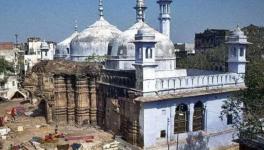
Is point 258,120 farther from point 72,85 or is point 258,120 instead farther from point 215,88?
point 72,85

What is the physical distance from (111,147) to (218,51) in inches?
997

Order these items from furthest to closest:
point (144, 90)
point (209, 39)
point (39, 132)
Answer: point (209, 39) → point (39, 132) → point (144, 90)

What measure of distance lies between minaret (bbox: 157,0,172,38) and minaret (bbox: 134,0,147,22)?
1.50 metres

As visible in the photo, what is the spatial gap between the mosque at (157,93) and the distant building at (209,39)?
2876 cm

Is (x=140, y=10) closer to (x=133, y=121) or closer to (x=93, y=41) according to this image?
(x=93, y=41)

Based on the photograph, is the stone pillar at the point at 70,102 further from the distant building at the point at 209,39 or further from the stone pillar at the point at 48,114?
the distant building at the point at 209,39

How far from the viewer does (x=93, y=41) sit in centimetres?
2748

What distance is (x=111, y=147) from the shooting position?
17812mm

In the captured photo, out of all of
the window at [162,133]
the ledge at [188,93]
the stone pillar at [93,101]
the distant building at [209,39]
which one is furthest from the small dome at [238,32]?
the distant building at [209,39]

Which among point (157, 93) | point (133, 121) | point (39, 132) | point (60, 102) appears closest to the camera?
point (157, 93)

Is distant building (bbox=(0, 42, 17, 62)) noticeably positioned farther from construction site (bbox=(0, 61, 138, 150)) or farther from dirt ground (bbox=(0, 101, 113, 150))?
dirt ground (bbox=(0, 101, 113, 150))

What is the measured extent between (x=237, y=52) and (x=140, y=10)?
715cm

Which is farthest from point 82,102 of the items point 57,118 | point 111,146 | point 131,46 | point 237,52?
point 237,52

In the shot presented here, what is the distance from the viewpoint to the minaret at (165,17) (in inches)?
1018
